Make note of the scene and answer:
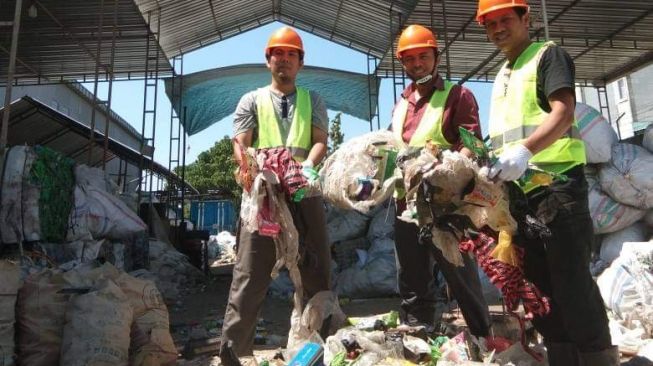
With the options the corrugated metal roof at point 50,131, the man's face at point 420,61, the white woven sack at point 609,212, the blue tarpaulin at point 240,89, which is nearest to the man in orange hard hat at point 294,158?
the man's face at point 420,61

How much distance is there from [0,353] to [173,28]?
9.11 m

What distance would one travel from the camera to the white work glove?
1.69 meters

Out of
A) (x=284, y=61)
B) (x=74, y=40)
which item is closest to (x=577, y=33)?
(x=284, y=61)

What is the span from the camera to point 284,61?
271 cm

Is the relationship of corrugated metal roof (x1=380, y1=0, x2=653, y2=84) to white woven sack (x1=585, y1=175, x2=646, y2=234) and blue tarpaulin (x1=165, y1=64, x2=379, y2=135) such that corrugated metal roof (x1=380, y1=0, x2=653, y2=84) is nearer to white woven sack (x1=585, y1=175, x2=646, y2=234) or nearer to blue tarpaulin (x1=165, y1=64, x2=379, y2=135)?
blue tarpaulin (x1=165, y1=64, x2=379, y2=135)

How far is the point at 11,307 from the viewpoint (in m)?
2.53

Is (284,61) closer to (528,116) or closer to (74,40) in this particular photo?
(528,116)

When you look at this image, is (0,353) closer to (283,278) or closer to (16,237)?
(16,237)

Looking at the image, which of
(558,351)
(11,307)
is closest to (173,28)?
(11,307)

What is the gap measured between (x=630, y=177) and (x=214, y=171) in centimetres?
1893

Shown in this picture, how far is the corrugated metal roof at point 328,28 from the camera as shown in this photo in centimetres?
854

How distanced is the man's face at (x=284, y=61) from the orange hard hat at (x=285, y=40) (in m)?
0.02

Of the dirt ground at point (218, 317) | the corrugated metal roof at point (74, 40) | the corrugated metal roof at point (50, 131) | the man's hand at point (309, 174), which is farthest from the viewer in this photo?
the corrugated metal roof at point (50, 131)

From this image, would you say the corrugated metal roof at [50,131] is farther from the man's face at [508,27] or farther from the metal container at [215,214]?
the man's face at [508,27]
